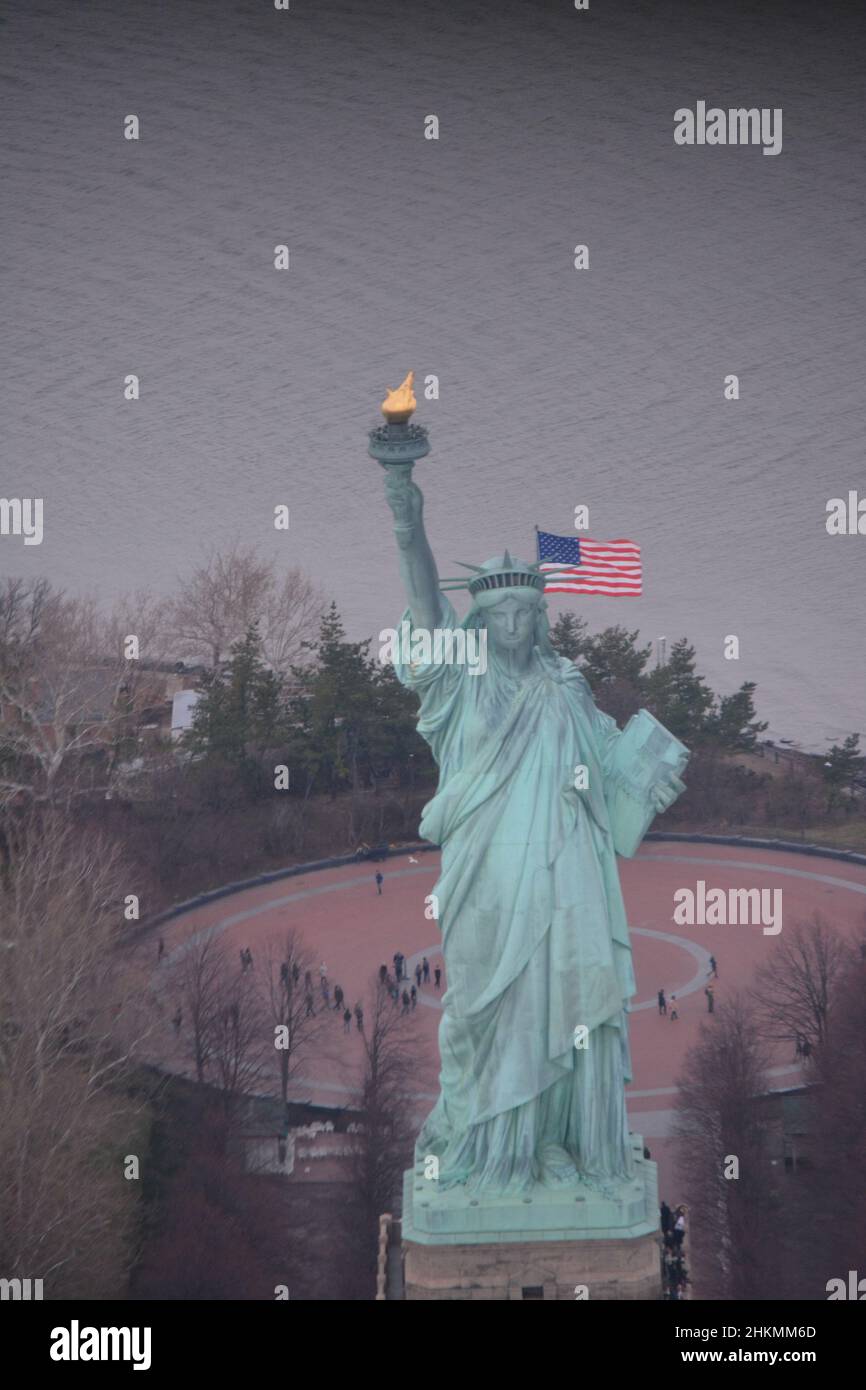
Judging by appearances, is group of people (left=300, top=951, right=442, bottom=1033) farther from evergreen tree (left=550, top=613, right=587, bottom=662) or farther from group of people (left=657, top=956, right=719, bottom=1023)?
evergreen tree (left=550, top=613, right=587, bottom=662)

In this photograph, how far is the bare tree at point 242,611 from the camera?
4684 cm

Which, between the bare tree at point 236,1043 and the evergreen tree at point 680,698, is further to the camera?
the evergreen tree at point 680,698

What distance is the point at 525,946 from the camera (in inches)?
543

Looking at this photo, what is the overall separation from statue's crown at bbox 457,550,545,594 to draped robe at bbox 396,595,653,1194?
0.32 meters

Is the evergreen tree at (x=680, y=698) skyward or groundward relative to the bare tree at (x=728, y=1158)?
skyward

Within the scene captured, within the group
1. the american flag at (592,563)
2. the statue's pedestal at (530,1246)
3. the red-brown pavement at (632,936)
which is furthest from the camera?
the red-brown pavement at (632,936)

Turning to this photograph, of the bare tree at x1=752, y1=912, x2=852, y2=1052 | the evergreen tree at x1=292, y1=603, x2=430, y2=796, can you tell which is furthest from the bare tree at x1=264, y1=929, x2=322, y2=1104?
the evergreen tree at x1=292, y1=603, x2=430, y2=796

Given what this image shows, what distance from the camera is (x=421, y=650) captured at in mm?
14000

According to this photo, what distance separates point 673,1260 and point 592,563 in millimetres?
6162

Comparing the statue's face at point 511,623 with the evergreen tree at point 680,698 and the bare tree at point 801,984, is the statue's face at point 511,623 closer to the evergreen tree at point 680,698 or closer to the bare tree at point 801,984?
the bare tree at point 801,984

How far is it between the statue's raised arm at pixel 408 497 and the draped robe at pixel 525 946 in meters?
0.21

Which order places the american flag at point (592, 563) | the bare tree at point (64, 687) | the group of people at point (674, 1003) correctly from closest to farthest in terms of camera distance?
the american flag at point (592, 563) < the group of people at point (674, 1003) < the bare tree at point (64, 687)

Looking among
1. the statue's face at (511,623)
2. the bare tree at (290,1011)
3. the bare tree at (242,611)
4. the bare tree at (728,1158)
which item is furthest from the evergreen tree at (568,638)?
the statue's face at (511,623)

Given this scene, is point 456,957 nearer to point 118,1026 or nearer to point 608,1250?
point 608,1250
